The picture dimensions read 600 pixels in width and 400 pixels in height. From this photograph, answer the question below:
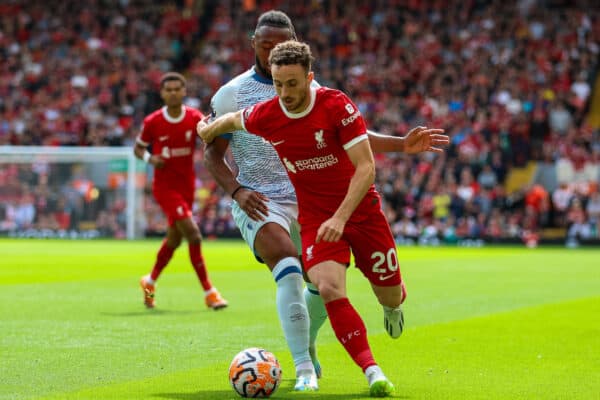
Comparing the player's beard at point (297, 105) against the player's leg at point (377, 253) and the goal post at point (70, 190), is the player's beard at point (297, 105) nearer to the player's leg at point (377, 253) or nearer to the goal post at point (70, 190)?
the player's leg at point (377, 253)

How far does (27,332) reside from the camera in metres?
9.62

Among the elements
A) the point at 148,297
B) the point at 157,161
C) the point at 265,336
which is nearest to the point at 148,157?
the point at 157,161

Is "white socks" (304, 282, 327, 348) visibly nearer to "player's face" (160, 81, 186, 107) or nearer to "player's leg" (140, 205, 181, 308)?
"player's leg" (140, 205, 181, 308)

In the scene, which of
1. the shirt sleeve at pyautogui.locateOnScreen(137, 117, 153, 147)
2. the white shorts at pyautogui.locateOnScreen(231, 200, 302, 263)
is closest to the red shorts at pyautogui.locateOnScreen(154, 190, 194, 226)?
the shirt sleeve at pyautogui.locateOnScreen(137, 117, 153, 147)

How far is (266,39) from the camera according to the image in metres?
7.34

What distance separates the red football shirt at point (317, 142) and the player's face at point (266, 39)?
803 mm

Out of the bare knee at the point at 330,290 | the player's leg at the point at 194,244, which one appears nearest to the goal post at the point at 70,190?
the player's leg at the point at 194,244

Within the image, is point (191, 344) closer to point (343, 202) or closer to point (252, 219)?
point (252, 219)

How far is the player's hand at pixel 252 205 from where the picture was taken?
23.5ft

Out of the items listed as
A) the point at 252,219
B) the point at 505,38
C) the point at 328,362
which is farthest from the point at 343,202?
the point at 505,38

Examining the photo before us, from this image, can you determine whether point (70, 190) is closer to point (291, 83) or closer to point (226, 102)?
point (226, 102)

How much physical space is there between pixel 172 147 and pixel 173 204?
0.84 meters

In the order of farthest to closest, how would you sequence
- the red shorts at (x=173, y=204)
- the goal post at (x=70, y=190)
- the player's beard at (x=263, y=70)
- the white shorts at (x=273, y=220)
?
1. the goal post at (x=70, y=190)
2. the red shorts at (x=173, y=204)
3. the player's beard at (x=263, y=70)
4. the white shorts at (x=273, y=220)

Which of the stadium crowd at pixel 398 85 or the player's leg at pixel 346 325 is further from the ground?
the player's leg at pixel 346 325
